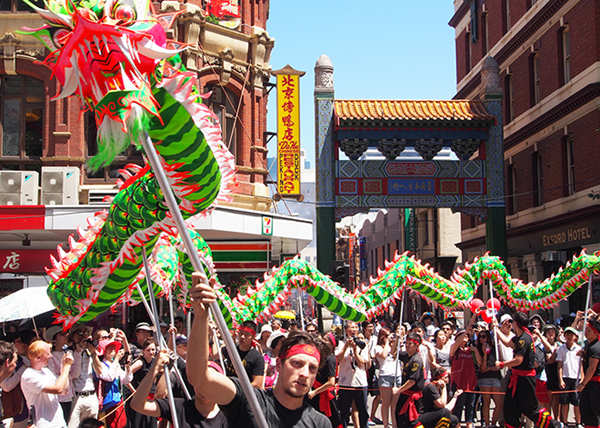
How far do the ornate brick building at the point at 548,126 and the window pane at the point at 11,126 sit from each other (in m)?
15.6

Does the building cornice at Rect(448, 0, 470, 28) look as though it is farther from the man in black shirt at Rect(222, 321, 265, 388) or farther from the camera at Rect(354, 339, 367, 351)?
the man in black shirt at Rect(222, 321, 265, 388)

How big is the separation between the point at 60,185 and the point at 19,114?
2758 millimetres

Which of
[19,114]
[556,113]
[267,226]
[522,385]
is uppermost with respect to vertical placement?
[556,113]

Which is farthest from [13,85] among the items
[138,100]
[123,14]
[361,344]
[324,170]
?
[138,100]

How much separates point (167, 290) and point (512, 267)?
21198 mm

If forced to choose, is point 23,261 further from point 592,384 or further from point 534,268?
point 534,268

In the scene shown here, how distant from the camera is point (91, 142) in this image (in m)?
19.4

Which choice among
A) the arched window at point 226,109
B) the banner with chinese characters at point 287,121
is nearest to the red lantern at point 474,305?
the banner with chinese characters at point 287,121

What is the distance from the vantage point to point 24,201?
17391 millimetres

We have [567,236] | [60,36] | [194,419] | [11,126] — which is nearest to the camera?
[60,36]

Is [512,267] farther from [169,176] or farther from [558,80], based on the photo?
[169,176]

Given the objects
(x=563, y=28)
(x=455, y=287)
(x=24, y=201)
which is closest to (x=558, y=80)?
(x=563, y=28)

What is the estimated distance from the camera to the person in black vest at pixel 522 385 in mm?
10047

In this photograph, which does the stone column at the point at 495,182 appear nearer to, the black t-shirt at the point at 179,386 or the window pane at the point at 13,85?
the window pane at the point at 13,85
